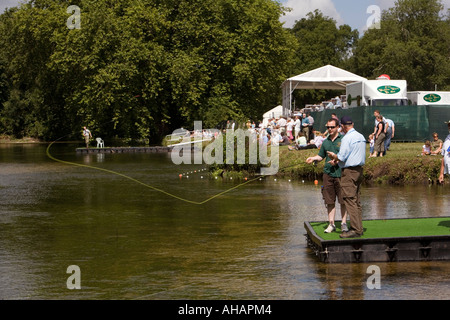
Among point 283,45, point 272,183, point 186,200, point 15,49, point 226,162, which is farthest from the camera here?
point 15,49

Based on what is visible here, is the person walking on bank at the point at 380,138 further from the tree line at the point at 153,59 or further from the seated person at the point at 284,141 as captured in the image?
the tree line at the point at 153,59

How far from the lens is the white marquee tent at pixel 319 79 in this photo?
4272cm

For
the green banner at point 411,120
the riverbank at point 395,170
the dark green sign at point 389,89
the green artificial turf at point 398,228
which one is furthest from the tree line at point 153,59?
the green artificial turf at point 398,228

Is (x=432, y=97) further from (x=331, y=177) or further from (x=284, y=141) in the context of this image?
(x=331, y=177)

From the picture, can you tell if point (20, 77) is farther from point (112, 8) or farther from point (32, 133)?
point (112, 8)

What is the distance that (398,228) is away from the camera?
41.4 ft

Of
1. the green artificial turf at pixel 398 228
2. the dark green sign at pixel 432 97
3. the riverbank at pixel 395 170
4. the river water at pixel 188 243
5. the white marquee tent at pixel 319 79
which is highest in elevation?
the white marquee tent at pixel 319 79

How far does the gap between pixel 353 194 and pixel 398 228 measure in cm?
136

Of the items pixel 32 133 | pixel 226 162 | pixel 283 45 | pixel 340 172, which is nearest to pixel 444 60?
pixel 283 45

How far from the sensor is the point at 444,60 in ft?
269

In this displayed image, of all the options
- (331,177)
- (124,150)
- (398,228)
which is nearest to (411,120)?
(398,228)

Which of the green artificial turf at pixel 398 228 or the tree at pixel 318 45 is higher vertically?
the tree at pixel 318 45

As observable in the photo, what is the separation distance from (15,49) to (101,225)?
6300 centimetres

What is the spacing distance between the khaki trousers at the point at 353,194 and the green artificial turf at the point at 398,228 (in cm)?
28
